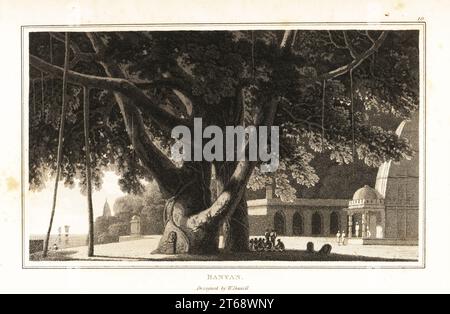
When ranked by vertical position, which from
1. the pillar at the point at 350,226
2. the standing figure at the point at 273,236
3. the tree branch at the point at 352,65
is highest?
the tree branch at the point at 352,65

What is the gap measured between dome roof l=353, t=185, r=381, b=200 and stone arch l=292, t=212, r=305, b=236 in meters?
0.61

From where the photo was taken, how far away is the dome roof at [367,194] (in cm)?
779

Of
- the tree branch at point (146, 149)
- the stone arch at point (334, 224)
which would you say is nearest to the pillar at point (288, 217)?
the stone arch at point (334, 224)

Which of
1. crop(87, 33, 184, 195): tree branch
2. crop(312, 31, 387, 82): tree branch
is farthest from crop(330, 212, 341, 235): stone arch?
crop(87, 33, 184, 195): tree branch

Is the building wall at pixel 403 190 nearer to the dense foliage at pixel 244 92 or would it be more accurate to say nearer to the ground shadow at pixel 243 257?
the dense foliage at pixel 244 92

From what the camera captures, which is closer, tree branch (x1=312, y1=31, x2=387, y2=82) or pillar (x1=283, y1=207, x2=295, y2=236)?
tree branch (x1=312, y1=31, x2=387, y2=82)

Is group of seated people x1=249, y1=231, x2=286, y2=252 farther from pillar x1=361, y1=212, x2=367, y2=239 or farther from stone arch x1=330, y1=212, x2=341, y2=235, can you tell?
pillar x1=361, y1=212, x2=367, y2=239

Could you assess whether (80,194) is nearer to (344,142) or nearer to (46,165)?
(46,165)

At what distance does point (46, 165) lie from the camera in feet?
25.7

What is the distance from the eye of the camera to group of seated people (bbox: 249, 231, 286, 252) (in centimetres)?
781

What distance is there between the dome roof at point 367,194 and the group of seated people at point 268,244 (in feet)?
3.01

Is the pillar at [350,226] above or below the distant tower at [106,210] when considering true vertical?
below
